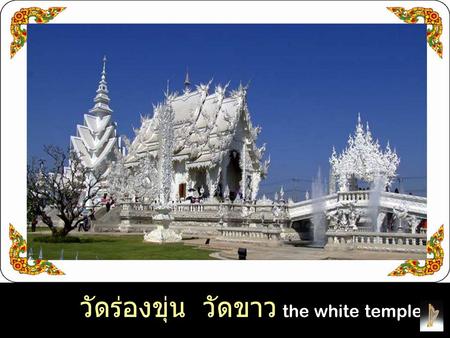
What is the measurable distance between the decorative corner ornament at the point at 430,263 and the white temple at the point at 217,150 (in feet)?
70.0

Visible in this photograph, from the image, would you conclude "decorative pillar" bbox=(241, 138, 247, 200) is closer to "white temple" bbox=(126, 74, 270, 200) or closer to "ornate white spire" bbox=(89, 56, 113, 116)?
"white temple" bbox=(126, 74, 270, 200)

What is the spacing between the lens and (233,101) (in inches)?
1272

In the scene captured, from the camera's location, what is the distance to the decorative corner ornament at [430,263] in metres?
7.75

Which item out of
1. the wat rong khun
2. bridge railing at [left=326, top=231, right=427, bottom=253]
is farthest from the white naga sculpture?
bridge railing at [left=326, top=231, right=427, bottom=253]

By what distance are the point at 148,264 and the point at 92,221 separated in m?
19.5

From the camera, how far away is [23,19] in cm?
859

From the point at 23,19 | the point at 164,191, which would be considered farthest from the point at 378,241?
the point at 23,19

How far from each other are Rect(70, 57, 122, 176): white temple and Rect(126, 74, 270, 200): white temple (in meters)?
7.59

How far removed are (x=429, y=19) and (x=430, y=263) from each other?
4.64 m

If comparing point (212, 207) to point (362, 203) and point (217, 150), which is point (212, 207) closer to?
point (217, 150)

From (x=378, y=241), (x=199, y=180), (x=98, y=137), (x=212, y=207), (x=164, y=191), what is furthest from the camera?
(x=98, y=137)

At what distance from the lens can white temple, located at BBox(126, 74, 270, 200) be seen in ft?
98.7

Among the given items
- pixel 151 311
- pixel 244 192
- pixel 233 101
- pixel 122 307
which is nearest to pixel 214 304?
pixel 151 311

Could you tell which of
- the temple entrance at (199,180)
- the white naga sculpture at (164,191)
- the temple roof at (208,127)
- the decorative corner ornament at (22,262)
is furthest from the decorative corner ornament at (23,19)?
the temple entrance at (199,180)
